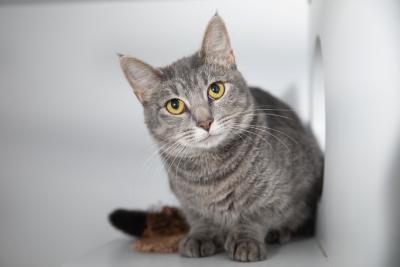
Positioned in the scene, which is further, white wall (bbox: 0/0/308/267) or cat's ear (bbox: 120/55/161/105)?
white wall (bbox: 0/0/308/267)

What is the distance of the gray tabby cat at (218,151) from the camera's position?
1392 millimetres

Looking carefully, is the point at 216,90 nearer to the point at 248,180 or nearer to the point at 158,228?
the point at 248,180

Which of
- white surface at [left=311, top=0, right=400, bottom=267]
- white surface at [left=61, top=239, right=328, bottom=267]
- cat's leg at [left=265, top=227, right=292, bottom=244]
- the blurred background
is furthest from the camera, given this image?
the blurred background

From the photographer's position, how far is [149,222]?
1.75 m

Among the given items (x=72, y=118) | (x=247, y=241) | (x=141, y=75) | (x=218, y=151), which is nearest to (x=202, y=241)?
(x=247, y=241)

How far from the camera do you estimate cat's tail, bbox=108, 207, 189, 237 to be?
5.65 ft

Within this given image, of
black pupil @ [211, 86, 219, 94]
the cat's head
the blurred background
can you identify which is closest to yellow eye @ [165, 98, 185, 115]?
the cat's head

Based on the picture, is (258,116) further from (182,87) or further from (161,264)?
(161,264)

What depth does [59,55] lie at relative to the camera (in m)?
2.09

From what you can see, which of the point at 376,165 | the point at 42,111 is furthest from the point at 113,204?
the point at 376,165

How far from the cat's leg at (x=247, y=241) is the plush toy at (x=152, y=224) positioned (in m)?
0.28

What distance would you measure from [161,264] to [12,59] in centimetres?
129

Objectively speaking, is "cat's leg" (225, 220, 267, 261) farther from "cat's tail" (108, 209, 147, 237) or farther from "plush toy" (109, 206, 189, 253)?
"cat's tail" (108, 209, 147, 237)

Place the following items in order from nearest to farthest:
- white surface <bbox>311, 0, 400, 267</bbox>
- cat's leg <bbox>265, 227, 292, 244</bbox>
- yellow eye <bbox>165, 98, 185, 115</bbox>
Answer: white surface <bbox>311, 0, 400, 267</bbox> → yellow eye <bbox>165, 98, 185, 115</bbox> → cat's leg <bbox>265, 227, 292, 244</bbox>
